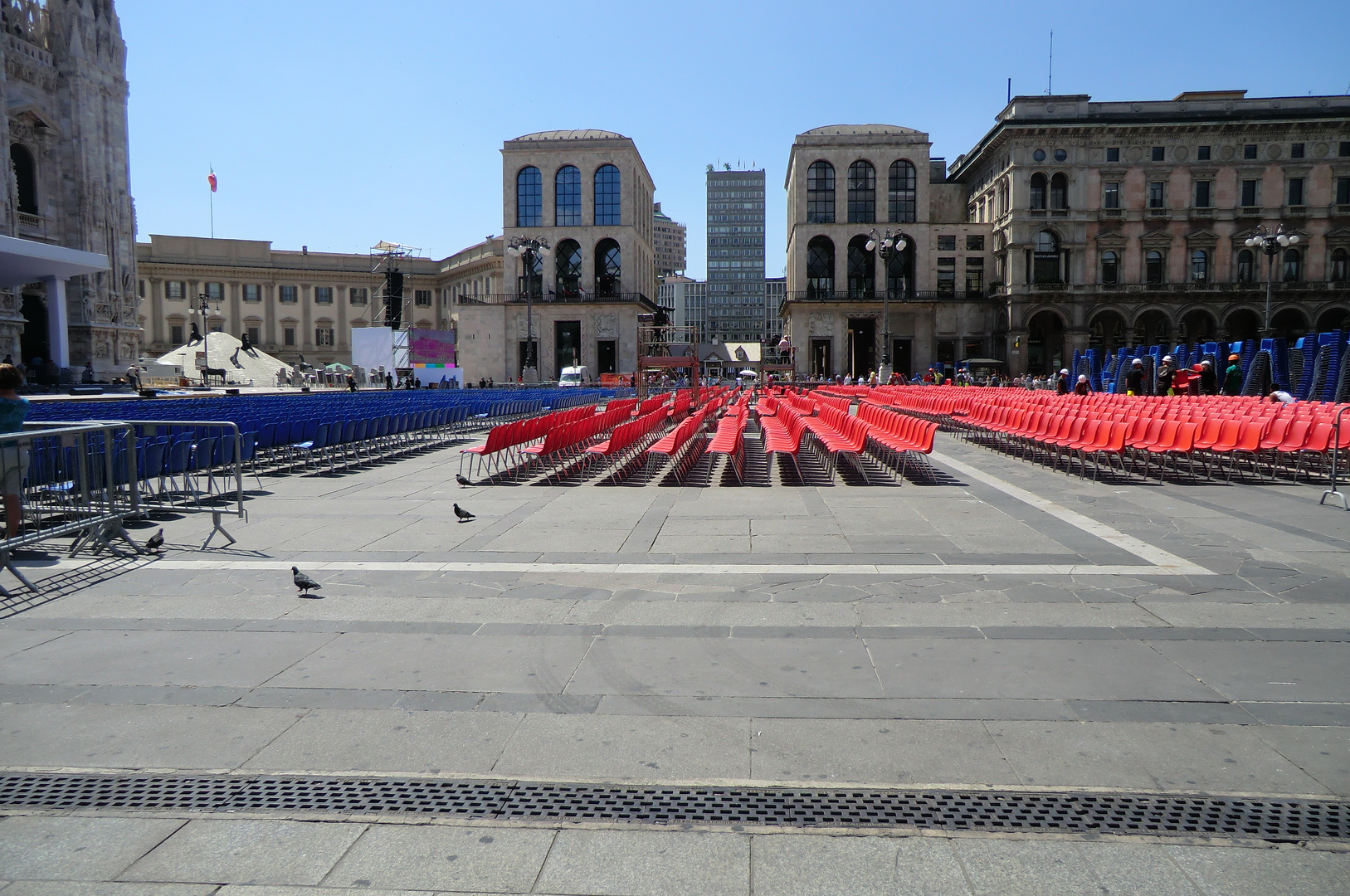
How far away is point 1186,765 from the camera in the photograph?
3.51m

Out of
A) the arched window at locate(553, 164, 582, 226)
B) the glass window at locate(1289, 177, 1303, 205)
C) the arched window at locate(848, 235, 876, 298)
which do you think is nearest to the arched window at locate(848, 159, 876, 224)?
the arched window at locate(848, 235, 876, 298)

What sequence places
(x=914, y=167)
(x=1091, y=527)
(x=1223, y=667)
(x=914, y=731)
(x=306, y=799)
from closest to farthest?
(x=306, y=799), (x=914, y=731), (x=1223, y=667), (x=1091, y=527), (x=914, y=167)

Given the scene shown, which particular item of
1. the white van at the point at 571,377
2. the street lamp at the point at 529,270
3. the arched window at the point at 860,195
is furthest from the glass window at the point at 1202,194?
the street lamp at the point at 529,270

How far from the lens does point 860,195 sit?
6619 cm

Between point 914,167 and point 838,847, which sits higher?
point 914,167

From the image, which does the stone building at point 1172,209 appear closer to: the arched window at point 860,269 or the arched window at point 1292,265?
the arched window at point 1292,265

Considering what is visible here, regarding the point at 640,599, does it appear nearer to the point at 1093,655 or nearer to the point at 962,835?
the point at 1093,655

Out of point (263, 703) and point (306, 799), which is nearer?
point (306, 799)

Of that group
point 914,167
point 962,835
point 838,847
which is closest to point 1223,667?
point 962,835

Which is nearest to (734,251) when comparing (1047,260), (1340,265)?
(1047,260)

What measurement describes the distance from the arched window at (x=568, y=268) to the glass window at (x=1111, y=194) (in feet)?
134

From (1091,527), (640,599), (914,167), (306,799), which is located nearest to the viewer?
(306,799)

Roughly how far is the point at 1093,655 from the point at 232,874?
4520 mm

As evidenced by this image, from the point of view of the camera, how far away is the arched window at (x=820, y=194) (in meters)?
66.5
